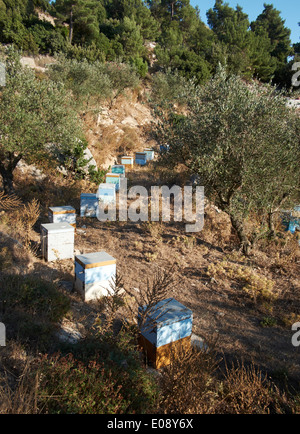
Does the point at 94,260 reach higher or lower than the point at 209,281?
higher

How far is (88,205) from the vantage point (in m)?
10.2

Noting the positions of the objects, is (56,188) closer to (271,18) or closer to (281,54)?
(281,54)

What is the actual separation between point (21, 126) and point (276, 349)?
866cm

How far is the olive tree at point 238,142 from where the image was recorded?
6.57 meters

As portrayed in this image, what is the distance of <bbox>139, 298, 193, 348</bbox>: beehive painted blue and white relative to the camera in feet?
12.2

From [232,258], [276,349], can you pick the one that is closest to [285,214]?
[232,258]

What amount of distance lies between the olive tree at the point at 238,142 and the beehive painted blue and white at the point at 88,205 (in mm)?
3474

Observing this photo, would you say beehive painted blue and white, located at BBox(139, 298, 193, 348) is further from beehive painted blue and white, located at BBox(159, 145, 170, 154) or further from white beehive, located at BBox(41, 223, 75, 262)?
beehive painted blue and white, located at BBox(159, 145, 170, 154)

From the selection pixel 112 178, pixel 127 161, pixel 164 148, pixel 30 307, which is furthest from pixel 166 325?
pixel 127 161

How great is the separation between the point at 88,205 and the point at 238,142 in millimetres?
5627

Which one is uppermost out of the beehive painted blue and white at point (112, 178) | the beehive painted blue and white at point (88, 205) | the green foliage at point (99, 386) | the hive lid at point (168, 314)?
the beehive painted blue and white at point (112, 178)

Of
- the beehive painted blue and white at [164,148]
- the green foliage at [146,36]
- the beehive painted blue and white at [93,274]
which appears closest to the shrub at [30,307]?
the beehive painted blue and white at [93,274]

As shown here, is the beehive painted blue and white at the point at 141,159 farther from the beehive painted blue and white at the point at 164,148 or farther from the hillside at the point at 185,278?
the beehive painted blue and white at the point at 164,148

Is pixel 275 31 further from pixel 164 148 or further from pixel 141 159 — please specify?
pixel 164 148
